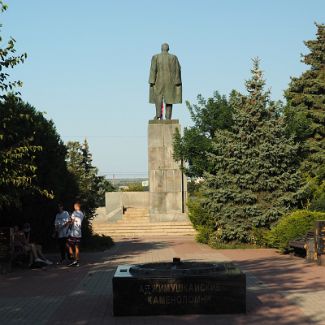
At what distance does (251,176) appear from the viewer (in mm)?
19984

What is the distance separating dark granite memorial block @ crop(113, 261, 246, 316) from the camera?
8.39 m

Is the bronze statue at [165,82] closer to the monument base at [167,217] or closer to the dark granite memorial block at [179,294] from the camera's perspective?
the monument base at [167,217]

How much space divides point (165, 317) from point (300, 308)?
202cm

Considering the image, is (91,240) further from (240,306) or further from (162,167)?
(240,306)

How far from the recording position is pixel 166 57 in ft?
101

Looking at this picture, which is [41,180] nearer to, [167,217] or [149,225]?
[149,225]

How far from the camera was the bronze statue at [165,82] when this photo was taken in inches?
1204

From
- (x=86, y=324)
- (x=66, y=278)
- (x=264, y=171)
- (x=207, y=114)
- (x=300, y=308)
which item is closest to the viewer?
(x=86, y=324)

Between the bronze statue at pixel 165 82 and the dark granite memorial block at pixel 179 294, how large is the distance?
22517 millimetres

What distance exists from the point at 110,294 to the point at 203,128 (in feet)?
45.8

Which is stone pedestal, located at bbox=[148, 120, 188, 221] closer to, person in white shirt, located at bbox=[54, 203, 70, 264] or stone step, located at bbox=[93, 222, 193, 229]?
stone step, located at bbox=[93, 222, 193, 229]

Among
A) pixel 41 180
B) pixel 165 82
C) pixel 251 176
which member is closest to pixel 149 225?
pixel 165 82

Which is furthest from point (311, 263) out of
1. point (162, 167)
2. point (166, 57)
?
point (166, 57)

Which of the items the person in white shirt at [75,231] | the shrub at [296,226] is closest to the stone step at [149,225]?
the shrub at [296,226]
